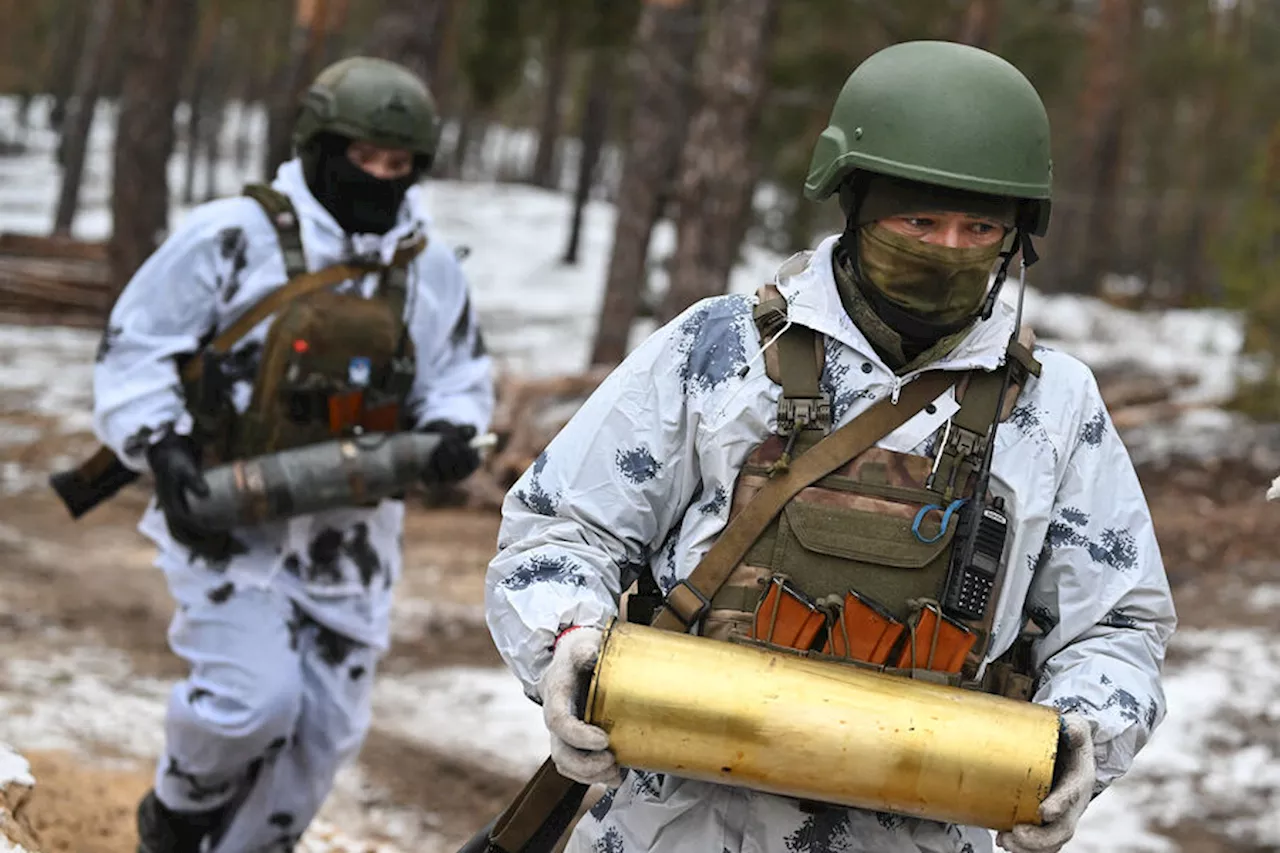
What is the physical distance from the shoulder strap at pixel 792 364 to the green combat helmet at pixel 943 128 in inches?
9.8

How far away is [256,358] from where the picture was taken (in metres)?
4.74

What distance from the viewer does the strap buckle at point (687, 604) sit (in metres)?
2.63

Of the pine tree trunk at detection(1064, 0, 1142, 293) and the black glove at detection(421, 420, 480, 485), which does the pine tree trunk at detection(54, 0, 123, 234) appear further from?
the black glove at detection(421, 420, 480, 485)

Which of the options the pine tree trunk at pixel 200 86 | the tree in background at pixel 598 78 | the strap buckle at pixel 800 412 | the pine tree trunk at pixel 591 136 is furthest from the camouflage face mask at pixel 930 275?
the pine tree trunk at pixel 200 86

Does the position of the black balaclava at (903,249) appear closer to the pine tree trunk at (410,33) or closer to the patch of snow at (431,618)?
the patch of snow at (431,618)

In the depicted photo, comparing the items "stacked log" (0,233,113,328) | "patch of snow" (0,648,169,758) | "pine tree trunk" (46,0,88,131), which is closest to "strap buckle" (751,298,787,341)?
"patch of snow" (0,648,169,758)

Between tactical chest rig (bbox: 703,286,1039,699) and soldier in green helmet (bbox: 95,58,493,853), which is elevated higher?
tactical chest rig (bbox: 703,286,1039,699)

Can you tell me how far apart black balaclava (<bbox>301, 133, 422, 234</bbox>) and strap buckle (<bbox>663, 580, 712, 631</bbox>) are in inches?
101

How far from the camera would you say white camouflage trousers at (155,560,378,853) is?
180 inches

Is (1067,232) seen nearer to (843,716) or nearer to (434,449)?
(434,449)

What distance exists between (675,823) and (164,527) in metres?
2.66

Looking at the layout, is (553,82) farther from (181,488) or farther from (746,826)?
(746,826)

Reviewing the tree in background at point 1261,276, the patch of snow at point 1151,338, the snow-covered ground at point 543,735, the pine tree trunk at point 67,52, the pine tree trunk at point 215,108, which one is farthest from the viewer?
the pine tree trunk at point 67,52

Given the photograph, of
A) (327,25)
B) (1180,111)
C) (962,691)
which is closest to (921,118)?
(962,691)
